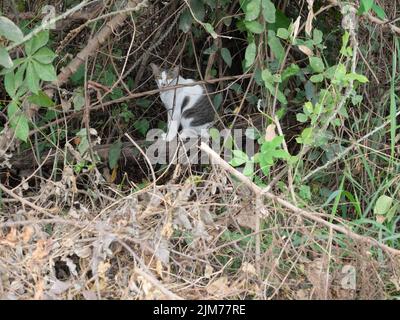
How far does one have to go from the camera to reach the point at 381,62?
3.39m

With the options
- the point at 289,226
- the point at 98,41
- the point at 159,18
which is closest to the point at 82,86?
the point at 98,41

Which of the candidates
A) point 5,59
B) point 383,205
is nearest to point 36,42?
point 5,59

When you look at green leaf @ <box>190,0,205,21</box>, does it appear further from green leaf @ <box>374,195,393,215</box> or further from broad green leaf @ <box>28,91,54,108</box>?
green leaf @ <box>374,195,393,215</box>

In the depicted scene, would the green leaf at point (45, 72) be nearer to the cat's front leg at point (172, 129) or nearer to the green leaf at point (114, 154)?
the green leaf at point (114, 154)

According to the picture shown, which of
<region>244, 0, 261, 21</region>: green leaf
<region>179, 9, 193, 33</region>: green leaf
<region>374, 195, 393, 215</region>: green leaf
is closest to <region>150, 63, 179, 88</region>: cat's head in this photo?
<region>179, 9, 193, 33</region>: green leaf

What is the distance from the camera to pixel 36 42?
2738 millimetres

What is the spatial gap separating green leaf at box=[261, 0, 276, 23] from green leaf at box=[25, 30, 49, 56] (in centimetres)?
84

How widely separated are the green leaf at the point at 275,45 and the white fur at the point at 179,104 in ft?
2.21

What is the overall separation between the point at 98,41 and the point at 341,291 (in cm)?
146

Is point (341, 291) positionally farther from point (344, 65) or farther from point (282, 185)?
point (344, 65)

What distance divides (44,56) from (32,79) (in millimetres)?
97

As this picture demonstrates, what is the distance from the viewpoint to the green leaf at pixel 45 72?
107 inches

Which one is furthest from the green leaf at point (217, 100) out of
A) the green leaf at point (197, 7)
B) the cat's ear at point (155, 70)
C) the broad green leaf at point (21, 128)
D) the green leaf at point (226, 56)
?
the broad green leaf at point (21, 128)

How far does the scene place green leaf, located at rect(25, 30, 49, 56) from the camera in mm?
2730
